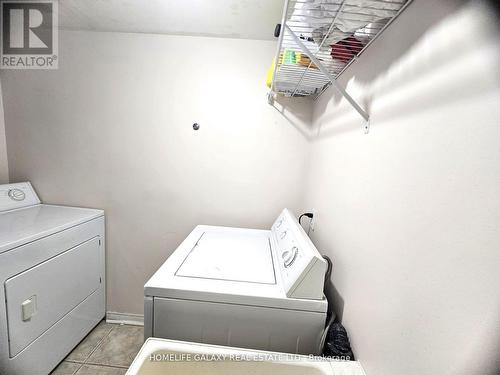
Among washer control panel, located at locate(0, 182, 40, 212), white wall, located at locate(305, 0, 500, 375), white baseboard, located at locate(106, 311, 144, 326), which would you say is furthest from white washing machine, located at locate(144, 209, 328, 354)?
washer control panel, located at locate(0, 182, 40, 212)

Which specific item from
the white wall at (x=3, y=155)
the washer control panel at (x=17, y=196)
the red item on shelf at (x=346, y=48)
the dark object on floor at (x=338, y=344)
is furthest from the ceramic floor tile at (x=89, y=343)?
the red item on shelf at (x=346, y=48)

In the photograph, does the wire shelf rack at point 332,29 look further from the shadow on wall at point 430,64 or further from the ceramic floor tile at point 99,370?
the ceramic floor tile at point 99,370

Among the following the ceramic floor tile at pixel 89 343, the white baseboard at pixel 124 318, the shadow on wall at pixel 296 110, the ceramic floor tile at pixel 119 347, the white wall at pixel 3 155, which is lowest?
the ceramic floor tile at pixel 119 347

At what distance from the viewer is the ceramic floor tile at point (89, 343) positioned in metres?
1.75

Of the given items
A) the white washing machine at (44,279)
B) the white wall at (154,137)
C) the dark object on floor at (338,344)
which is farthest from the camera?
the white wall at (154,137)

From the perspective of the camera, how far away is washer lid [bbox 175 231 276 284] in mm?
1120

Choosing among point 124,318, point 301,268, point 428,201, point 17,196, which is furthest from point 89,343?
point 428,201

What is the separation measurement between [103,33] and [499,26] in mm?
2423

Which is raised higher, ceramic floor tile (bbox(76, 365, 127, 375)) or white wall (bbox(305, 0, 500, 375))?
white wall (bbox(305, 0, 500, 375))

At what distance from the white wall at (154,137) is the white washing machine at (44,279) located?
20 cm

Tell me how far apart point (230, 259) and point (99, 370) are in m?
1.39

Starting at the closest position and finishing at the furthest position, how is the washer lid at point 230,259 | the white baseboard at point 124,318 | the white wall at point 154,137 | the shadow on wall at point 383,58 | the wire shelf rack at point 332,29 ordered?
the shadow on wall at point 383,58 < the wire shelf rack at point 332,29 < the washer lid at point 230,259 < the white wall at point 154,137 < the white baseboard at point 124,318

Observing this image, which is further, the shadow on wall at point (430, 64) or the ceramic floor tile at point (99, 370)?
the ceramic floor tile at point (99, 370)

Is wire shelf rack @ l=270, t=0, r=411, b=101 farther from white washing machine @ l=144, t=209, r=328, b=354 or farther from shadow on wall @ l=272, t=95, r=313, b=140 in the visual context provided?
white washing machine @ l=144, t=209, r=328, b=354
